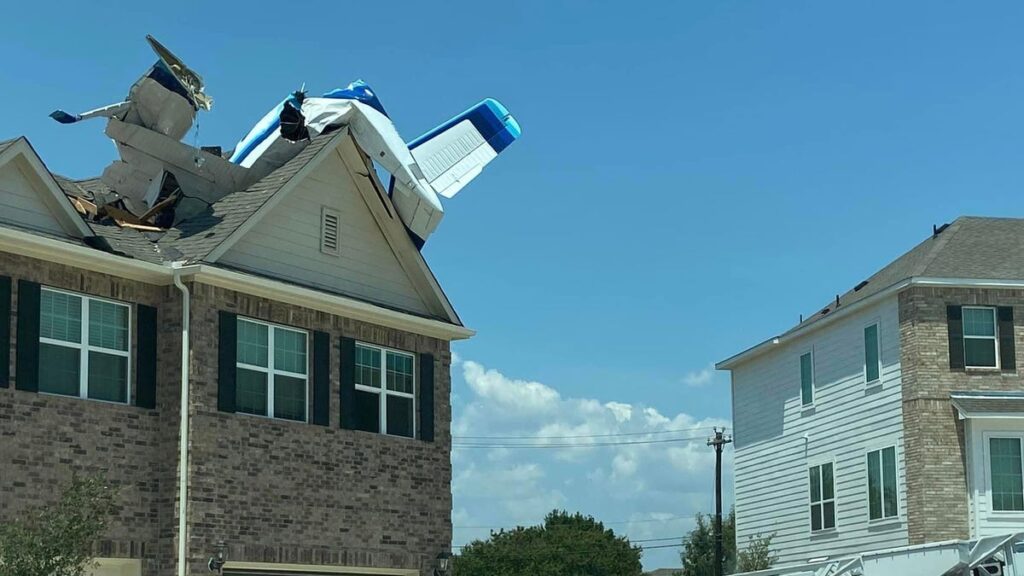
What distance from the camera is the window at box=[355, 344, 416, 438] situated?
24.6 meters

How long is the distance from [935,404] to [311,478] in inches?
582

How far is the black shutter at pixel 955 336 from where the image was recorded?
1258 inches

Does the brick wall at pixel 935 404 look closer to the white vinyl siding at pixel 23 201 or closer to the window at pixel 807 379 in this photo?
the window at pixel 807 379

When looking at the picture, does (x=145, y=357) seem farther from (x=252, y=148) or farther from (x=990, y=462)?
(x=990, y=462)

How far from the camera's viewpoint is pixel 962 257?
33.3 m

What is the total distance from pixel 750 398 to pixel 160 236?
71.0 ft

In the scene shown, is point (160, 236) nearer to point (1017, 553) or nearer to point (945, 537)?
point (1017, 553)

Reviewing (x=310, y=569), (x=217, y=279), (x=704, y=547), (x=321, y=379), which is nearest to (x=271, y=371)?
(x=321, y=379)

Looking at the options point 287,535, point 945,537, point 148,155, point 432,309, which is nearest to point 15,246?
point 148,155

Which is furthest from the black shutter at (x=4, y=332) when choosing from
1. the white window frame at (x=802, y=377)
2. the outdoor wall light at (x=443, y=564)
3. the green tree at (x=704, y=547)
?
the green tree at (x=704, y=547)

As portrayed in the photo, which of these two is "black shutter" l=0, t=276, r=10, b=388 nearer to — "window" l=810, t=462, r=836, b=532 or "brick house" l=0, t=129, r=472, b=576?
"brick house" l=0, t=129, r=472, b=576

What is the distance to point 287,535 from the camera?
22.7m

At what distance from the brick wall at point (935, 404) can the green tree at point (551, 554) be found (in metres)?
48.3

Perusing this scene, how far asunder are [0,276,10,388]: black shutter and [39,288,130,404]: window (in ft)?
1.94
